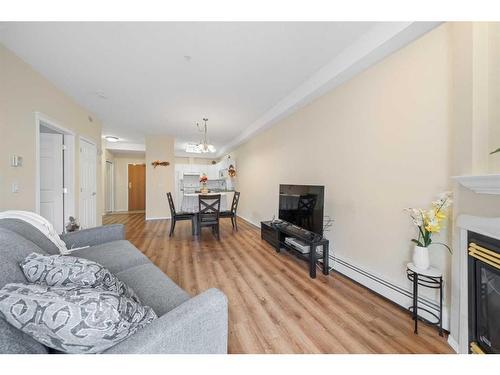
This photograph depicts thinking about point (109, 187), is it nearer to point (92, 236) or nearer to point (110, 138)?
point (110, 138)

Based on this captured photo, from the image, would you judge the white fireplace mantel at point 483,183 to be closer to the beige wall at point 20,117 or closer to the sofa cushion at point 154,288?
the sofa cushion at point 154,288

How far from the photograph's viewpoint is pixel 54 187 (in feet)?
10.6

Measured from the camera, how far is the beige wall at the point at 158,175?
5.96 meters

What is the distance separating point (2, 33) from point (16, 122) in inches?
33.4

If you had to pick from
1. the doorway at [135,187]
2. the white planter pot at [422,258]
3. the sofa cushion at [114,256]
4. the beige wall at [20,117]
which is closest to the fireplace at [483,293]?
the white planter pot at [422,258]

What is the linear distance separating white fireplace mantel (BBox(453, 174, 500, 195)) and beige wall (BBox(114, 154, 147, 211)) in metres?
9.18

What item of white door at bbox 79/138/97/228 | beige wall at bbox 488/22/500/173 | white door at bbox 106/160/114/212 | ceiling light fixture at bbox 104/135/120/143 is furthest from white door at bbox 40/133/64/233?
beige wall at bbox 488/22/500/173

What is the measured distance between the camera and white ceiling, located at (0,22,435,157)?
181 cm

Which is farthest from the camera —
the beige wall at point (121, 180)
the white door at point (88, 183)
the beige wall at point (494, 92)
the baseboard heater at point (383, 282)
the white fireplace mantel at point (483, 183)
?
the beige wall at point (121, 180)

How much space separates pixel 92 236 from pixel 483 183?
3.32 meters

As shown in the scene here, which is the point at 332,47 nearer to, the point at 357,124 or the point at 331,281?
the point at 357,124

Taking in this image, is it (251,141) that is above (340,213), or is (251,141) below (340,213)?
above

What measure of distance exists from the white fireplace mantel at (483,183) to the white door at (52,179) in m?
4.99
